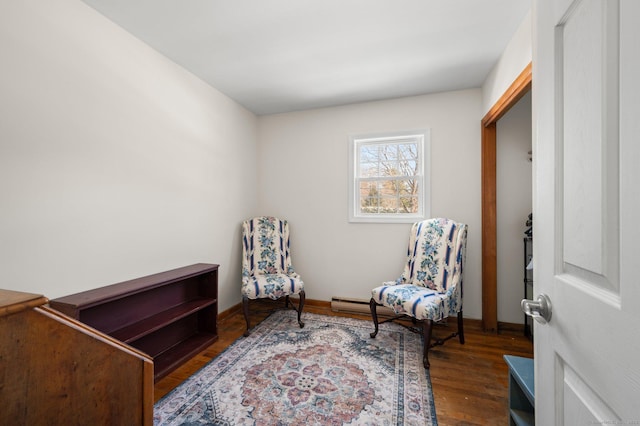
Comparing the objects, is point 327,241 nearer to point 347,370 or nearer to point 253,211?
point 253,211

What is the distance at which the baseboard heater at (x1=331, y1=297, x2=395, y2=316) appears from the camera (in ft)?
9.78

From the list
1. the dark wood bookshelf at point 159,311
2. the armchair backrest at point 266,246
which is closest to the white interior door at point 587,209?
the dark wood bookshelf at point 159,311

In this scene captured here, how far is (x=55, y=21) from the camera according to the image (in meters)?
1.53

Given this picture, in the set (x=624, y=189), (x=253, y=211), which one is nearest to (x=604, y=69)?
(x=624, y=189)

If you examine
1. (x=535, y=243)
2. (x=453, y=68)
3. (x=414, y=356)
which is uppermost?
(x=453, y=68)

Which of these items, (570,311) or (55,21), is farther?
(55,21)

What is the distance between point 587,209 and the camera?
1.82ft

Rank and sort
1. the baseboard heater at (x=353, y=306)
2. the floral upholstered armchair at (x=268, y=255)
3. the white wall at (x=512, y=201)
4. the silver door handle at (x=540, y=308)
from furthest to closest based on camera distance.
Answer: the baseboard heater at (x=353, y=306) → the floral upholstered armchair at (x=268, y=255) → the white wall at (x=512, y=201) → the silver door handle at (x=540, y=308)

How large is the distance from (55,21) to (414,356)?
10.9ft

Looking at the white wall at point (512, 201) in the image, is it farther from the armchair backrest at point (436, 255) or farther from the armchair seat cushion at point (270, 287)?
the armchair seat cushion at point (270, 287)

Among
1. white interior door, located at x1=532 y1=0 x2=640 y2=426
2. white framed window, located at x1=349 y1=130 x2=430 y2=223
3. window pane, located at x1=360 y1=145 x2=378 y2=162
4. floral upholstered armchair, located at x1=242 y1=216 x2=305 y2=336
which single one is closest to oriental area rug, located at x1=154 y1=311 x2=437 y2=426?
floral upholstered armchair, located at x1=242 y1=216 x2=305 y2=336

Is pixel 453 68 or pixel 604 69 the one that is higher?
pixel 453 68

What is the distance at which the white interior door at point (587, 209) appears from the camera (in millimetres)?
440

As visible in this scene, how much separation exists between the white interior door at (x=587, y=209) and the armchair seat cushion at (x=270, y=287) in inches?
85.0
